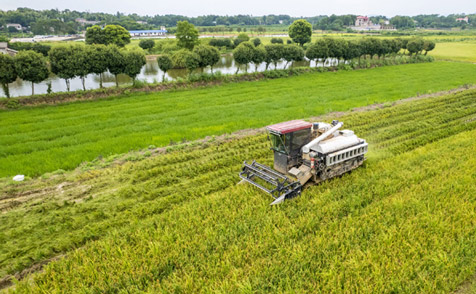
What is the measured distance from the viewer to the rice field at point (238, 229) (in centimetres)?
721

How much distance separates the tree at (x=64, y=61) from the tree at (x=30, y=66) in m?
1.13

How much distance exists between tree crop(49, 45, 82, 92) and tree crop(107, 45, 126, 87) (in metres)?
2.96

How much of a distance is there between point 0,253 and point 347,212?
10646 millimetres

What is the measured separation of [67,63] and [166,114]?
A: 1262 cm

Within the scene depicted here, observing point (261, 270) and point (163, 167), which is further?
point (163, 167)

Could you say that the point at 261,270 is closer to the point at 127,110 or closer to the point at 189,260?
the point at 189,260

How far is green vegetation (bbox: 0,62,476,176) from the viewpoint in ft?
53.4

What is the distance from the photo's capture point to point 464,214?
29.9ft

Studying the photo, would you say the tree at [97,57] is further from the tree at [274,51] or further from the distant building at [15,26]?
the distant building at [15,26]

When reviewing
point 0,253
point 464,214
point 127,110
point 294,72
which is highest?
point 294,72

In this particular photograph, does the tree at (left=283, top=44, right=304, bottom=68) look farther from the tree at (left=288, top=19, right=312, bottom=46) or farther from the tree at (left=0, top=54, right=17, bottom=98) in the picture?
the tree at (left=288, top=19, right=312, bottom=46)

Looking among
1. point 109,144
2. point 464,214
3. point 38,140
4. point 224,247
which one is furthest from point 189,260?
point 38,140

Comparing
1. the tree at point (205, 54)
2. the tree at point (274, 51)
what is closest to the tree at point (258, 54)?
the tree at point (274, 51)

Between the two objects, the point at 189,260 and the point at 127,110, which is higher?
the point at 127,110
